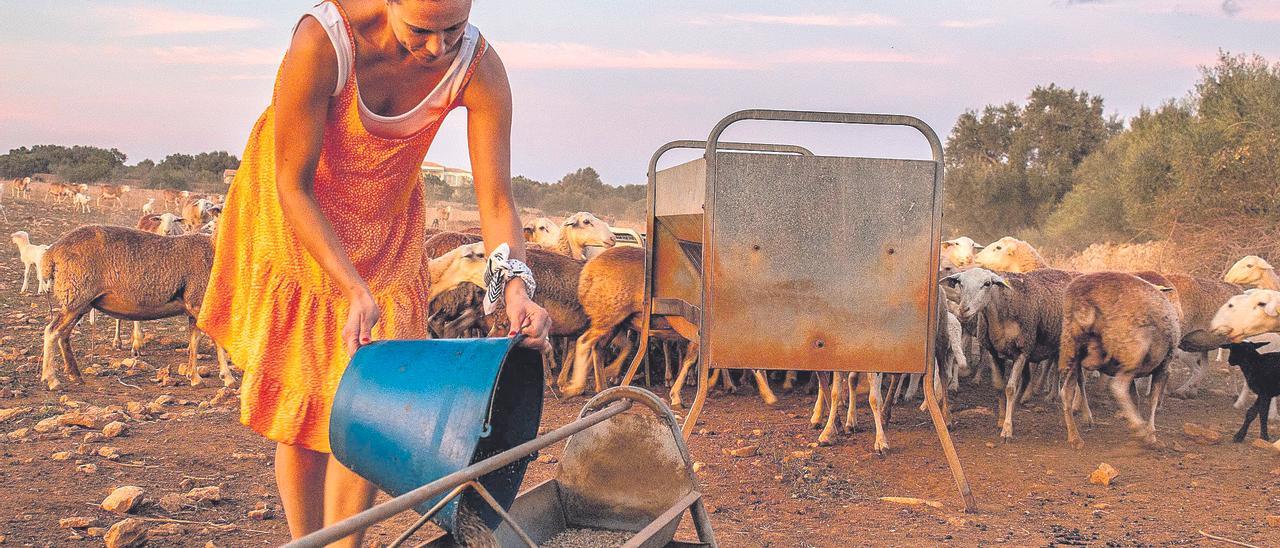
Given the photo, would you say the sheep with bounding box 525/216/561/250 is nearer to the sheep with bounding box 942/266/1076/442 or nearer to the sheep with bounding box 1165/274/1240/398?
the sheep with bounding box 942/266/1076/442

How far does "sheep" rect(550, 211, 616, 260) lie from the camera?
43.1 feet

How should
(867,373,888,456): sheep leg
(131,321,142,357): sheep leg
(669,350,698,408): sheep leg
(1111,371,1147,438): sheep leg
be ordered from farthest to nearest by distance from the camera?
(131,321,142,357): sheep leg, (669,350,698,408): sheep leg, (1111,371,1147,438): sheep leg, (867,373,888,456): sheep leg

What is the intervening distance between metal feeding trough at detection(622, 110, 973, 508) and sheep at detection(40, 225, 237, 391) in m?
5.70

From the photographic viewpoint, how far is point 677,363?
37.3 feet

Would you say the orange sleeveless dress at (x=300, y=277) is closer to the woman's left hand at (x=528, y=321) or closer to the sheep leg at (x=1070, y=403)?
the woman's left hand at (x=528, y=321)

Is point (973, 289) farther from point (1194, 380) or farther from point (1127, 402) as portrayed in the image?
point (1194, 380)

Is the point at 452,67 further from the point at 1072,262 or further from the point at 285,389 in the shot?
the point at 1072,262

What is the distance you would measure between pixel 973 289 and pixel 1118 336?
113 centimetres

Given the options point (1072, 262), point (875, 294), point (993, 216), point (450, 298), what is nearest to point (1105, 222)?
point (1072, 262)

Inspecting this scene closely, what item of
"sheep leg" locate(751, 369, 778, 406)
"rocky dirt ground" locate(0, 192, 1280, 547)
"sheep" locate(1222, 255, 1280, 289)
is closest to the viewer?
"rocky dirt ground" locate(0, 192, 1280, 547)

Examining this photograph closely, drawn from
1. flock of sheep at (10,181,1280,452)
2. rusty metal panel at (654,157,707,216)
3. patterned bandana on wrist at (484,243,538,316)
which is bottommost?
flock of sheep at (10,181,1280,452)

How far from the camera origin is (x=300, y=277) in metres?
2.69

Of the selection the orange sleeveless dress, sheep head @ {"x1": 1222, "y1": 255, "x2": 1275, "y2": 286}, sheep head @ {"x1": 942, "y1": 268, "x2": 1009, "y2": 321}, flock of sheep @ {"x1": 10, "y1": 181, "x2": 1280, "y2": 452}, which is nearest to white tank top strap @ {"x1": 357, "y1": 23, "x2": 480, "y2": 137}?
the orange sleeveless dress

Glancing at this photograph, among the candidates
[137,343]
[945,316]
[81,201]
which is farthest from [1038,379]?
[81,201]
